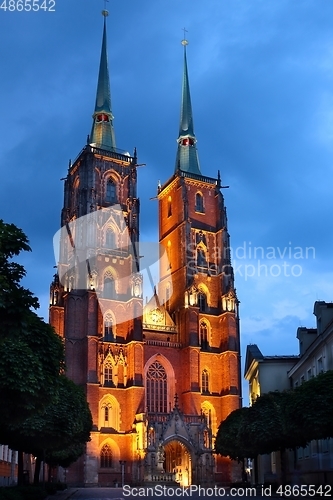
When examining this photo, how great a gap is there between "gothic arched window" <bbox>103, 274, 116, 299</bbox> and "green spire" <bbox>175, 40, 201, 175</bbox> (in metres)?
21.5

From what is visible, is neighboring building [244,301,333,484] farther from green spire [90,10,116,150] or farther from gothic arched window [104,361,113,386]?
green spire [90,10,116,150]

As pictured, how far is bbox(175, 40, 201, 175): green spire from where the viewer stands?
94250 mm

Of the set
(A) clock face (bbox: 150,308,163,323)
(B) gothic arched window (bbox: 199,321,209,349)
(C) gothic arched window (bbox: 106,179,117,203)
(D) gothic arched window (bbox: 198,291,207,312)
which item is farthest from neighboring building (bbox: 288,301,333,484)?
(C) gothic arched window (bbox: 106,179,117,203)

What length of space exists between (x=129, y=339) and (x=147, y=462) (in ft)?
45.5

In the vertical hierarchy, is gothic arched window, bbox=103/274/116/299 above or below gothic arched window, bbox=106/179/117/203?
below

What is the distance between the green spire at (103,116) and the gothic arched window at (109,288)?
65.3ft

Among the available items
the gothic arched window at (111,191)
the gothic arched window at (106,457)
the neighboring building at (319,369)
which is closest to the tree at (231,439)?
the neighboring building at (319,369)

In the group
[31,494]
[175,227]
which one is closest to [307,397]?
[31,494]

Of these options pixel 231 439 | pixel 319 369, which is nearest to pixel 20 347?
pixel 319 369

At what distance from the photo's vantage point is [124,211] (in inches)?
3329

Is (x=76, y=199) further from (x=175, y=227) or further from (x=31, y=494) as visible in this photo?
(x=31, y=494)

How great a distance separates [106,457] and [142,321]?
15.6m

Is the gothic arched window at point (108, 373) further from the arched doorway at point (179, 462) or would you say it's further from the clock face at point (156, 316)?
the arched doorway at point (179, 462)

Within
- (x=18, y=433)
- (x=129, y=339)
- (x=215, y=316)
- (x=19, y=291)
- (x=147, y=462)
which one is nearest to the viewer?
(x=19, y=291)
